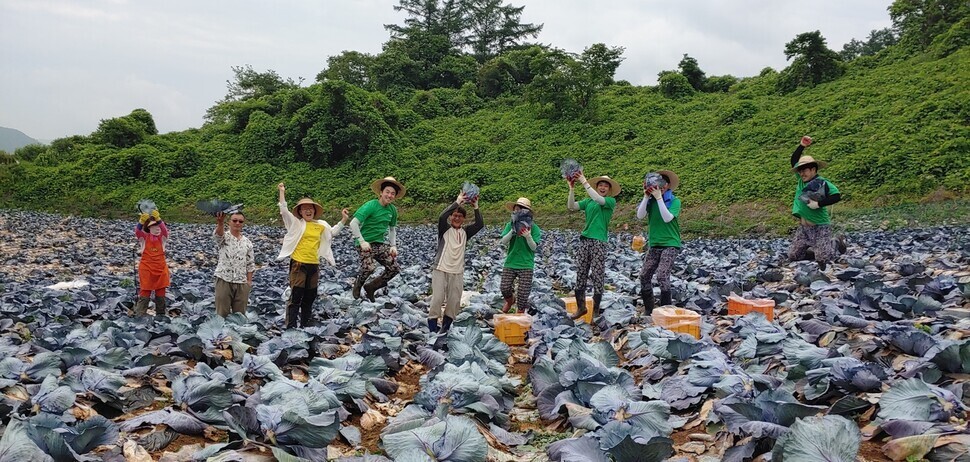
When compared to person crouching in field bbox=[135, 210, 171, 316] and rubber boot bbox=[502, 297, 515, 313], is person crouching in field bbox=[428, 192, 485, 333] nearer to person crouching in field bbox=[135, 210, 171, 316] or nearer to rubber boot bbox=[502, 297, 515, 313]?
rubber boot bbox=[502, 297, 515, 313]

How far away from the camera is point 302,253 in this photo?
6457 mm

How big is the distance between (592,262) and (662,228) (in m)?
0.91

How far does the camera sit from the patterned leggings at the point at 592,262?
22.8ft

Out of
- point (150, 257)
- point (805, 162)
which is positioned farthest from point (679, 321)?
point (150, 257)

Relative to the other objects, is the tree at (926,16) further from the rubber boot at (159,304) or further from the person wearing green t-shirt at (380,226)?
the rubber boot at (159,304)

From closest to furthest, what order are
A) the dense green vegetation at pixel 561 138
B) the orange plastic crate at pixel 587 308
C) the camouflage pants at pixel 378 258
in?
the orange plastic crate at pixel 587 308, the camouflage pants at pixel 378 258, the dense green vegetation at pixel 561 138

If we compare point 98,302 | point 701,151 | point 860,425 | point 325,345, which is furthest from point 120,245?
point 701,151

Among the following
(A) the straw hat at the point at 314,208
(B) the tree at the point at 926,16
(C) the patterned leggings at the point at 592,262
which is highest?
(B) the tree at the point at 926,16

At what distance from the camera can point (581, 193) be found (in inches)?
1088

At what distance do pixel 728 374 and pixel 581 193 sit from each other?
24.3m

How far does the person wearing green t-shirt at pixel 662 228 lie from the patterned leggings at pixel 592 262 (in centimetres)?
50

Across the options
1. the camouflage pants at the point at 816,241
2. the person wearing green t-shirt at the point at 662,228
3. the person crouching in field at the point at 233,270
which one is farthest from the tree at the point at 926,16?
the person crouching in field at the point at 233,270

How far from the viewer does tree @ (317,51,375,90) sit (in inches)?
1930

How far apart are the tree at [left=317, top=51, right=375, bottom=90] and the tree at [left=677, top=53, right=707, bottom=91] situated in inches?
973
